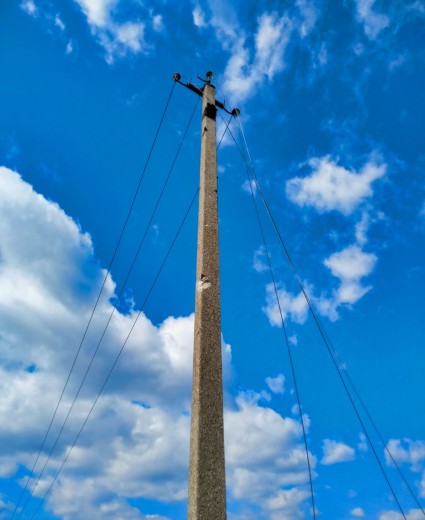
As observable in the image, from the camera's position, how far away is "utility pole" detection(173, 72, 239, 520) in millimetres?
3113

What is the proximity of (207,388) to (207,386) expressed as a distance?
0.06 ft

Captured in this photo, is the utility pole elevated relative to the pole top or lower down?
lower down

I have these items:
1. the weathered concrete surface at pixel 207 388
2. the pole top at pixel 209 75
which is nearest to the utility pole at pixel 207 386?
the weathered concrete surface at pixel 207 388

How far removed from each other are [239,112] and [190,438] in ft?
20.6

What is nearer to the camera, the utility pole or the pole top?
the utility pole

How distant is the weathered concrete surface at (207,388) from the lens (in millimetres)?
3111

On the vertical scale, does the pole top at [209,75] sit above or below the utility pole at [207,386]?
above

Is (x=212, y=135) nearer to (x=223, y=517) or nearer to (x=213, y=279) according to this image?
(x=213, y=279)

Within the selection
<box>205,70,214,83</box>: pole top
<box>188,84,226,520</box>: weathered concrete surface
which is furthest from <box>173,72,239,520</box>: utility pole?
<box>205,70,214,83</box>: pole top

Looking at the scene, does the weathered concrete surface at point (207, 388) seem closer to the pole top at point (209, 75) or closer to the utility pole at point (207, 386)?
the utility pole at point (207, 386)

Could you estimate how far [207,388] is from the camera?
11.6ft

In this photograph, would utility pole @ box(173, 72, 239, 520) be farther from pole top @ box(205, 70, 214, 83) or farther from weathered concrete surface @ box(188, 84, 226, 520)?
pole top @ box(205, 70, 214, 83)

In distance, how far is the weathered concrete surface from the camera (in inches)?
122

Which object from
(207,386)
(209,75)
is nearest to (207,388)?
(207,386)
